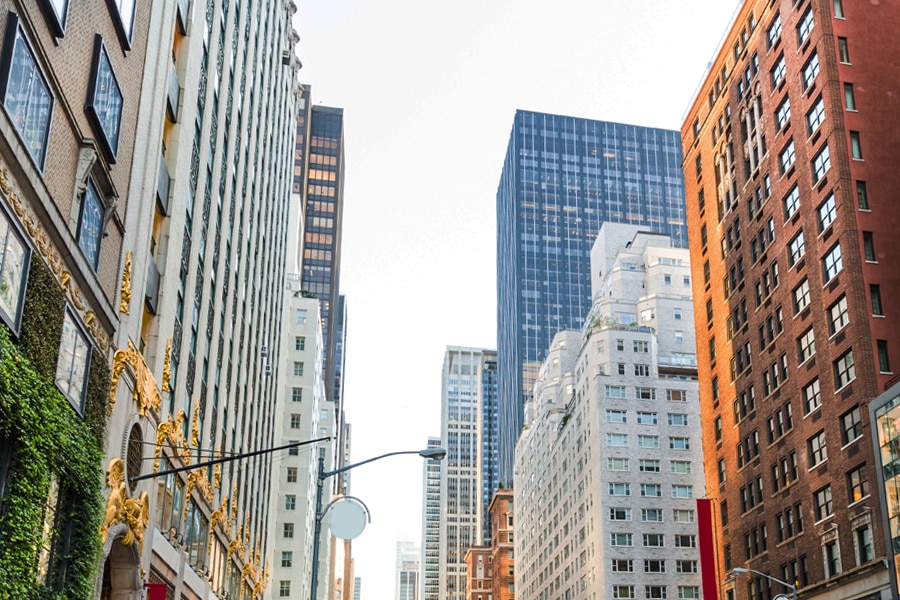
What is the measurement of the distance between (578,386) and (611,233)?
47.4m

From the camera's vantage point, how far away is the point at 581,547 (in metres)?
133

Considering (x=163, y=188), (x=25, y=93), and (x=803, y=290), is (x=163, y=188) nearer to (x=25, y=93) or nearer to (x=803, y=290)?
(x=25, y=93)

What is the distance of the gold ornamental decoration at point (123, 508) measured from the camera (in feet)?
102

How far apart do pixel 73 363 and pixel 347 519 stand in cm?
805

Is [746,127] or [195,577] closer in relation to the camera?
[195,577]

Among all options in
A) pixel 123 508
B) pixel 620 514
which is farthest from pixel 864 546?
pixel 620 514

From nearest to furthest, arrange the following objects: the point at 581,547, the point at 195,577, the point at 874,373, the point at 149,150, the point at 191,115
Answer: the point at 149,150 < the point at 191,115 < the point at 195,577 < the point at 874,373 < the point at 581,547

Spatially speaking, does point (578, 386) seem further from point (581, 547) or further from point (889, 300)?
point (889, 300)

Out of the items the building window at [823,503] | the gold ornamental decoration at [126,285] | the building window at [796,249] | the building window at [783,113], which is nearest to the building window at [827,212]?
the building window at [796,249]

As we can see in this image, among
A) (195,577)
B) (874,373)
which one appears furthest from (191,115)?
(874,373)

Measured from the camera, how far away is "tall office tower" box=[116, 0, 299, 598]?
119 feet

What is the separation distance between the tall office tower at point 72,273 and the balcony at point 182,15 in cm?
482

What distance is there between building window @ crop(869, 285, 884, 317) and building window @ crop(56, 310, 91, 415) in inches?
1906

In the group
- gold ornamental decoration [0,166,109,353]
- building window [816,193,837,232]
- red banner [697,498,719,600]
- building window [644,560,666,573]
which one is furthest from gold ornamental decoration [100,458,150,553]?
building window [644,560,666,573]
